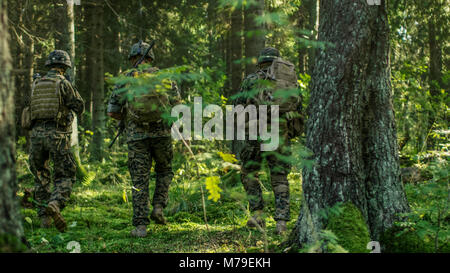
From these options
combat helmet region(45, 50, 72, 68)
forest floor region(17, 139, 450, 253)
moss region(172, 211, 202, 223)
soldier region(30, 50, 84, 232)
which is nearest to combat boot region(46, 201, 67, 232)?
forest floor region(17, 139, 450, 253)

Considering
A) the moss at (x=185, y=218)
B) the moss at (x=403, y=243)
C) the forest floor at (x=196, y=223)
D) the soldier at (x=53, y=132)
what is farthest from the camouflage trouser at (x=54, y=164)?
the moss at (x=403, y=243)

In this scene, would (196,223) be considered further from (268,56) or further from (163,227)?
(268,56)

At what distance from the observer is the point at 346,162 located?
3.66m

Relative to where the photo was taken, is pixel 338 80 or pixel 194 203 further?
pixel 194 203

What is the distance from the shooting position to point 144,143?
17.8 ft

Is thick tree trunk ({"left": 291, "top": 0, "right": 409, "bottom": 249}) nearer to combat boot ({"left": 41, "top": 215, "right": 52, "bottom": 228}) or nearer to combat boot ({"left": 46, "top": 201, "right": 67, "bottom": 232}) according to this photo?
combat boot ({"left": 46, "top": 201, "right": 67, "bottom": 232})

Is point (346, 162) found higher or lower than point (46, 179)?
higher

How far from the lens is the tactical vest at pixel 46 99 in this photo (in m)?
5.68

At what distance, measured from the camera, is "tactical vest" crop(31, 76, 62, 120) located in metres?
5.68

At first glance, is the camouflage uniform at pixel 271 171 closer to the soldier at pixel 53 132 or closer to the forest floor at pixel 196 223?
the forest floor at pixel 196 223

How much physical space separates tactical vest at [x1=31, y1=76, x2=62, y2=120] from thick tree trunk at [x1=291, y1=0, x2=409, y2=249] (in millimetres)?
3922
